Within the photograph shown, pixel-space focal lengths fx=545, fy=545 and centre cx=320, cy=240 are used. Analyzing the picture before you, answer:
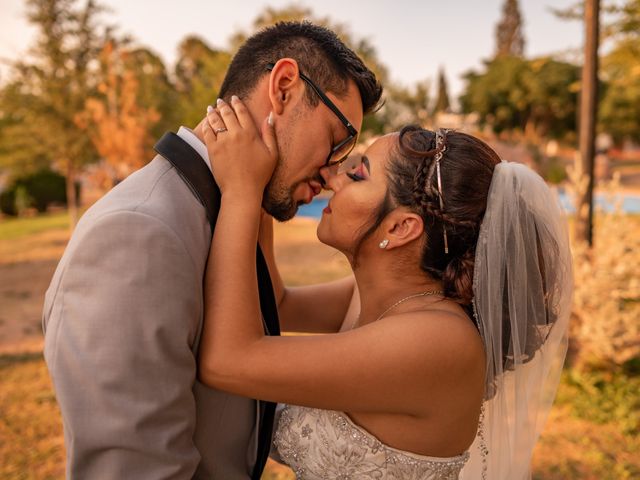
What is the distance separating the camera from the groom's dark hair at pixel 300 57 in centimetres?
221

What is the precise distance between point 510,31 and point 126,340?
71.8 meters

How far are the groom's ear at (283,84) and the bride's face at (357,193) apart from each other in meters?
0.35

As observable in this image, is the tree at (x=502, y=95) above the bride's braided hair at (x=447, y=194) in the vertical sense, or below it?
above

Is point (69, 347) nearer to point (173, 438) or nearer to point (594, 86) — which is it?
point (173, 438)

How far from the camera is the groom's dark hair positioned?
2.21 metres

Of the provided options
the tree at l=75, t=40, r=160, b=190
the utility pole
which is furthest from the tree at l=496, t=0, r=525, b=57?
Result: the utility pole

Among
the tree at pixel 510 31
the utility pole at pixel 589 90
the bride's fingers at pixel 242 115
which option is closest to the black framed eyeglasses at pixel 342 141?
the bride's fingers at pixel 242 115

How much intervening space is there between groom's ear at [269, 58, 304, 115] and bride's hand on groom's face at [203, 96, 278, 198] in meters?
0.08

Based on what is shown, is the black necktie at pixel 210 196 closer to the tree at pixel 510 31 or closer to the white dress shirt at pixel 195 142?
the white dress shirt at pixel 195 142

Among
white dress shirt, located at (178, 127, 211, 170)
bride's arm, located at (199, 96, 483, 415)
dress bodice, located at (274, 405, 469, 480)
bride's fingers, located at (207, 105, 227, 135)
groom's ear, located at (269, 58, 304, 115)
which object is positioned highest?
groom's ear, located at (269, 58, 304, 115)

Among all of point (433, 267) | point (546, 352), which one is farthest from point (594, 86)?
point (433, 267)

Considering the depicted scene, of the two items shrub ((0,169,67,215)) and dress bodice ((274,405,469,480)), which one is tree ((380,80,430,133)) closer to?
shrub ((0,169,67,215))

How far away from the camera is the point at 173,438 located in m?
1.64

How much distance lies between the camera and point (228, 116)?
210 cm
